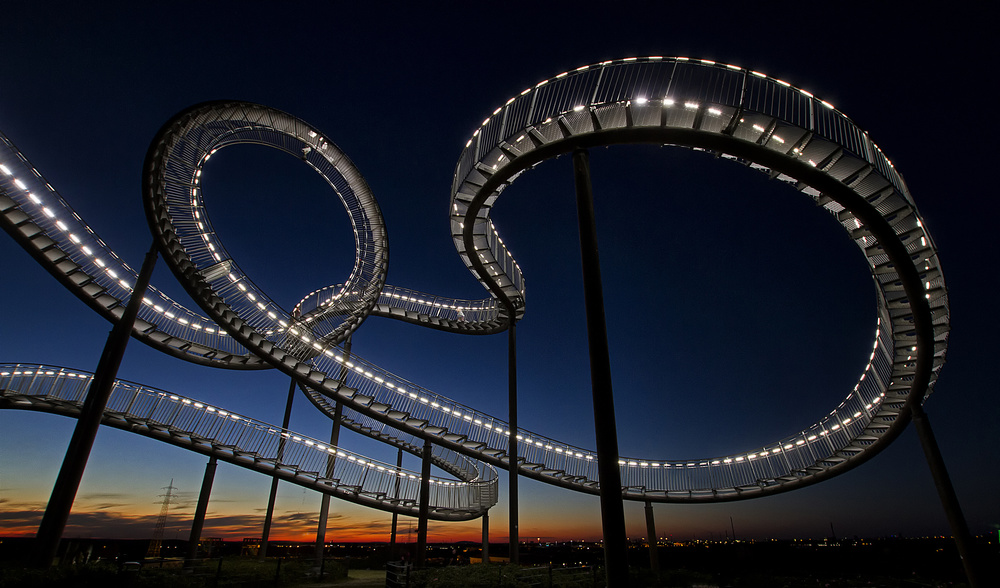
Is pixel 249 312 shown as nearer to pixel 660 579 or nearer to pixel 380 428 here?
pixel 380 428

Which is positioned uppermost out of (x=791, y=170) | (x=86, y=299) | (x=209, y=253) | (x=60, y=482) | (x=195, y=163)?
(x=195, y=163)

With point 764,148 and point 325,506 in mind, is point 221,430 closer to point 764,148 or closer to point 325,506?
point 325,506

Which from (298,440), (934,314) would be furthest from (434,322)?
(934,314)

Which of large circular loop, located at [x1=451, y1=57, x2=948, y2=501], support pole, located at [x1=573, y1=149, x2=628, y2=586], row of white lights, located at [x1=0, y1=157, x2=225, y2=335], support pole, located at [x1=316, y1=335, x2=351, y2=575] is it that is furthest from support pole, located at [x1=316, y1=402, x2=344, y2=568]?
support pole, located at [x1=573, y1=149, x2=628, y2=586]

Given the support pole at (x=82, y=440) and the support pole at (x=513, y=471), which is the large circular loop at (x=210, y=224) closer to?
the support pole at (x=82, y=440)

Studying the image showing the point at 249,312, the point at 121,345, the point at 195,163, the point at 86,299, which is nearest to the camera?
the point at 121,345

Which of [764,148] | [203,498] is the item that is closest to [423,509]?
[203,498]

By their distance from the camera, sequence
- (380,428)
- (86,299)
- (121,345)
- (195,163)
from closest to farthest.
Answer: (121,345)
(86,299)
(195,163)
(380,428)
